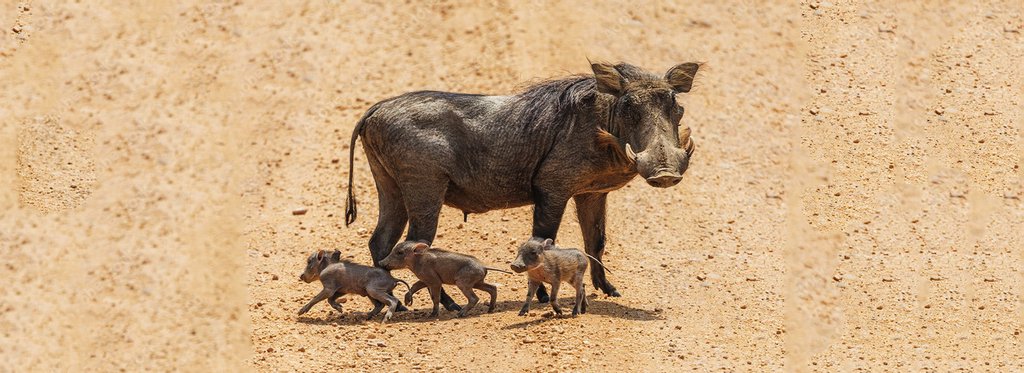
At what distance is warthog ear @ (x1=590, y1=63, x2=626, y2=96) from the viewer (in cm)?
1722

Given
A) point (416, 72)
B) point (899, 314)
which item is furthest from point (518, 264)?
point (416, 72)

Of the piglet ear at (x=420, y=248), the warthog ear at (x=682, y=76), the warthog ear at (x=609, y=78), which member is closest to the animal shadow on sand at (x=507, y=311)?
the piglet ear at (x=420, y=248)

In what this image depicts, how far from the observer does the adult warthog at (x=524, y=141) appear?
17234 millimetres

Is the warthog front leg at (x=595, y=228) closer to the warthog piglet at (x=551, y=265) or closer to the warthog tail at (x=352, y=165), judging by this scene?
the warthog piglet at (x=551, y=265)

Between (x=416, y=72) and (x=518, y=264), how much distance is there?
10074 mm

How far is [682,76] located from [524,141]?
1903 mm

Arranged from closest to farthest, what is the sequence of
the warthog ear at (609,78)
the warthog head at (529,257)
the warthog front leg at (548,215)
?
the warthog head at (529,257) < the warthog ear at (609,78) < the warthog front leg at (548,215)

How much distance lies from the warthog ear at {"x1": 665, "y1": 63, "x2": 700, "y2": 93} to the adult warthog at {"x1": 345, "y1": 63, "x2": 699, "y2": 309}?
0.04 feet

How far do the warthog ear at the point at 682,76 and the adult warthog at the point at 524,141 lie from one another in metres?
0.01

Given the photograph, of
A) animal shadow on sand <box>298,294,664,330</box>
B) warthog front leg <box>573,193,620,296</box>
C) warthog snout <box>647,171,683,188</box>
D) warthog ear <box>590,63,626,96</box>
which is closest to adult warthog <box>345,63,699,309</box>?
warthog ear <box>590,63,626,96</box>

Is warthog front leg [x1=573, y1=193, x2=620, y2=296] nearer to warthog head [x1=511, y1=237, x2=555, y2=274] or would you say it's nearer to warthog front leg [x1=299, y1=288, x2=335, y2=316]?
warthog head [x1=511, y1=237, x2=555, y2=274]

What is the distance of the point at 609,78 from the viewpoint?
17.2 metres

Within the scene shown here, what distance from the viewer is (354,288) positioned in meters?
17.3

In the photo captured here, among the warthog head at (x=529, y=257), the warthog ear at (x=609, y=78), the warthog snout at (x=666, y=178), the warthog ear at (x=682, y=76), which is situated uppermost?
the warthog ear at (x=609, y=78)
